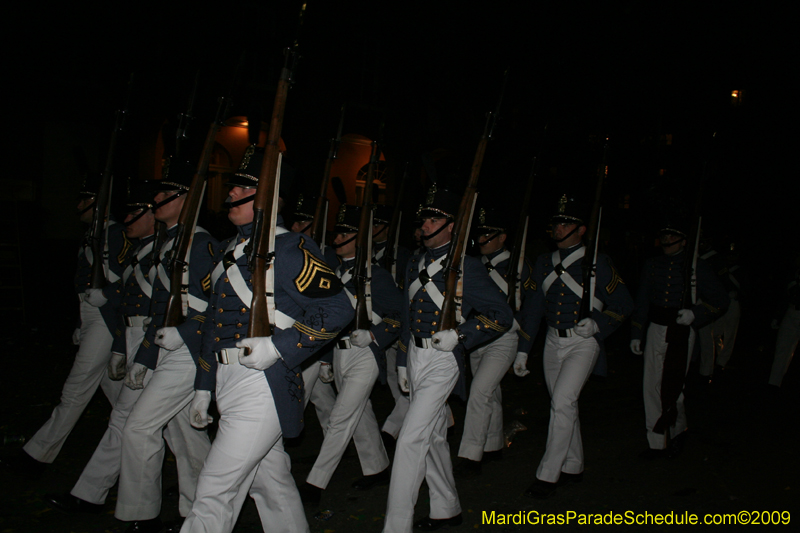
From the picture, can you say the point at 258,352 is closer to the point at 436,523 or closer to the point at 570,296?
the point at 436,523

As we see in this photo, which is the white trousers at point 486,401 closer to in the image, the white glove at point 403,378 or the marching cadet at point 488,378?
the marching cadet at point 488,378

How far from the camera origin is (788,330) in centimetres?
898

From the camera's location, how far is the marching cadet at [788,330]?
891 centimetres

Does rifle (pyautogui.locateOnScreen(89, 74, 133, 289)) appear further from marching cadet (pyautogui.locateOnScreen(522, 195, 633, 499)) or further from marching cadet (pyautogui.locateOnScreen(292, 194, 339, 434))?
marching cadet (pyautogui.locateOnScreen(522, 195, 633, 499))

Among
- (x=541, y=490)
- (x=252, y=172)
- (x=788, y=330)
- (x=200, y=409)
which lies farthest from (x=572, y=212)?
(x=788, y=330)

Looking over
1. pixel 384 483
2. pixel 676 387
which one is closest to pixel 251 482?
pixel 384 483

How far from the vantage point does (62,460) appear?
5406 millimetres

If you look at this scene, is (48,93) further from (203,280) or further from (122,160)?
(203,280)

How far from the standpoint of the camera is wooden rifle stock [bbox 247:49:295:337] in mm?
3123

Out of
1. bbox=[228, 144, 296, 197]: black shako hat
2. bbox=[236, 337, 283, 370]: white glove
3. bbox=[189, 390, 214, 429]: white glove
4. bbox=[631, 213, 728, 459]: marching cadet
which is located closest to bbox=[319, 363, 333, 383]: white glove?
bbox=[189, 390, 214, 429]: white glove

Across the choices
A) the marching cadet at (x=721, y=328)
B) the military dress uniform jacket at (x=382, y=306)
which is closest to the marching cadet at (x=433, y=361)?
the military dress uniform jacket at (x=382, y=306)

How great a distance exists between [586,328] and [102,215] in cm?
455

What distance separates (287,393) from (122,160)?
14.8 meters

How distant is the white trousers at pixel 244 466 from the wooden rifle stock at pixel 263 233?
27cm
